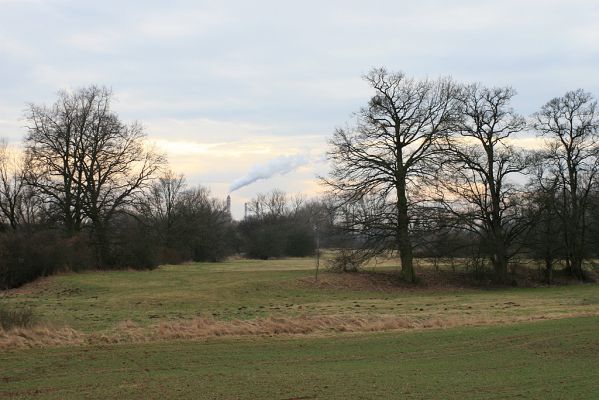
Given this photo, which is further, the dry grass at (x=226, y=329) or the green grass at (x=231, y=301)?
the green grass at (x=231, y=301)

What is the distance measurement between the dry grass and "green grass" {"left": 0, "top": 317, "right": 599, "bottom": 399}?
104 cm

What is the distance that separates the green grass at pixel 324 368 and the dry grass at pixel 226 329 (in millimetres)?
1037

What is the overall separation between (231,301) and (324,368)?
62.0ft

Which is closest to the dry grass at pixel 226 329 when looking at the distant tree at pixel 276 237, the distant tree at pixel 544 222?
the distant tree at pixel 544 222

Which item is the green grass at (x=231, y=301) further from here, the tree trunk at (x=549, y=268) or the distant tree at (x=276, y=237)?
the distant tree at (x=276, y=237)

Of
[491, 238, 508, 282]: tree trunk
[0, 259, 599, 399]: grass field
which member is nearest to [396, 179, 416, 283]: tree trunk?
[491, 238, 508, 282]: tree trunk

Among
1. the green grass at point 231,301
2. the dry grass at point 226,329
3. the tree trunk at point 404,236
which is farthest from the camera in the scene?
the tree trunk at point 404,236

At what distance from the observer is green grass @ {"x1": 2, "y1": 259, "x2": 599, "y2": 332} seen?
22094 mm

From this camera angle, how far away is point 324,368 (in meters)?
11.1

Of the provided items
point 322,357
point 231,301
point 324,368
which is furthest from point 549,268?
point 324,368

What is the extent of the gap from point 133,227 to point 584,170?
38.1 meters

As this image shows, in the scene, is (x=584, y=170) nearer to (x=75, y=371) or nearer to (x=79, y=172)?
(x=79, y=172)

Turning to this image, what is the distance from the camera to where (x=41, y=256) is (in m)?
41.1

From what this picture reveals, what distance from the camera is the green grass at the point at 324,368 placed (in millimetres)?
8891
